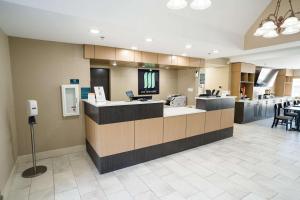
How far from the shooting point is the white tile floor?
7.55 ft

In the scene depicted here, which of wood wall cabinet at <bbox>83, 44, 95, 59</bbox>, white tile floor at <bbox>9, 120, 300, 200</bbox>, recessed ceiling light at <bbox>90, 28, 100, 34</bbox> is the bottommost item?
white tile floor at <bbox>9, 120, 300, 200</bbox>

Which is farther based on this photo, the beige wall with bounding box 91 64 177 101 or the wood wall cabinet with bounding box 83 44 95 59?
the beige wall with bounding box 91 64 177 101

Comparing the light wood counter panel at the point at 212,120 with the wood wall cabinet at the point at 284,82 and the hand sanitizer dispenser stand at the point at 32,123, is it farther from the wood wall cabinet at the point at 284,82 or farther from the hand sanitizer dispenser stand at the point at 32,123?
the wood wall cabinet at the point at 284,82

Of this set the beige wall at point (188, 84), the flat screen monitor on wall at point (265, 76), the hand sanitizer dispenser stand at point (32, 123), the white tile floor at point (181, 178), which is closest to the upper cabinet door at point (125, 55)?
the hand sanitizer dispenser stand at point (32, 123)

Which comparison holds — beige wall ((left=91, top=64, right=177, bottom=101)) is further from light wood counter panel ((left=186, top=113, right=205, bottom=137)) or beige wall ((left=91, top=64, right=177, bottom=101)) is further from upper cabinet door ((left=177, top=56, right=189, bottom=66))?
light wood counter panel ((left=186, top=113, right=205, bottom=137))

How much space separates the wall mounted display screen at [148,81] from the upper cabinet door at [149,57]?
0.94 meters

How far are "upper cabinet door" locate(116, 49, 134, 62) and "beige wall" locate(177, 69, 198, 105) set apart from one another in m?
2.75

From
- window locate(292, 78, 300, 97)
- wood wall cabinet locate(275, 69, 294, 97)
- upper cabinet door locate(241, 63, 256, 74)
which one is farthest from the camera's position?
window locate(292, 78, 300, 97)

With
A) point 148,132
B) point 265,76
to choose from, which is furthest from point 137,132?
point 265,76

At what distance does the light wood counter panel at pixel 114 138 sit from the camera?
2.77 m

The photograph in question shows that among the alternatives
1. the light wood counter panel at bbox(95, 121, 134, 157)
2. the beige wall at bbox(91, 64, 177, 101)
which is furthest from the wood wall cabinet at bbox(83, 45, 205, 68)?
the light wood counter panel at bbox(95, 121, 134, 157)

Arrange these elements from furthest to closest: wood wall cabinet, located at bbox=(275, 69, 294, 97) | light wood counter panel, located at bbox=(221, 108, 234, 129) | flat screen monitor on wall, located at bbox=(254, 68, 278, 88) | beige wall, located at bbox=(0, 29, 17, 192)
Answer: wood wall cabinet, located at bbox=(275, 69, 294, 97)
flat screen monitor on wall, located at bbox=(254, 68, 278, 88)
light wood counter panel, located at bbox=(221, 108, 234, 129)
beige wall, located at bbox=(0, 29, 17, 192)

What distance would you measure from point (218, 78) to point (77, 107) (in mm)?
5938

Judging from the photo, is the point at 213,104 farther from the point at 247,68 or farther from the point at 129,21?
the point at 247,68
